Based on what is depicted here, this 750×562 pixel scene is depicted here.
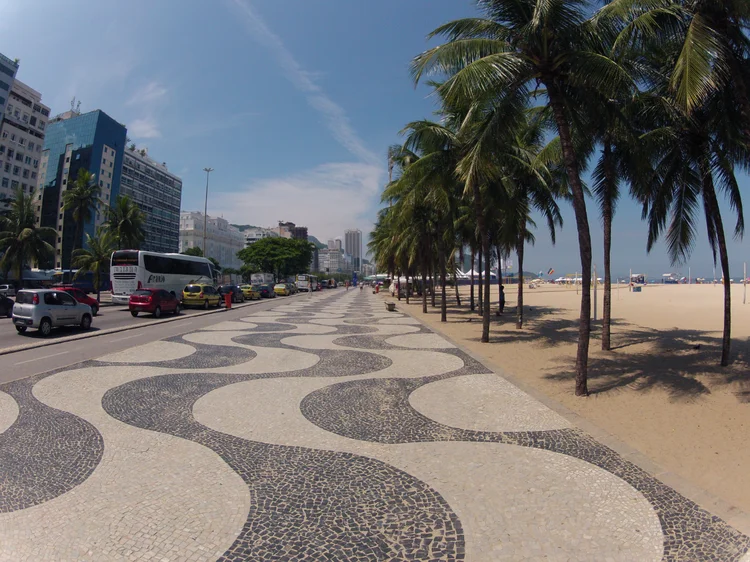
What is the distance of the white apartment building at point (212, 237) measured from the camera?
129750mm

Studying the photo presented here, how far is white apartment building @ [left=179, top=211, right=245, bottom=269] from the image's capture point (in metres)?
130

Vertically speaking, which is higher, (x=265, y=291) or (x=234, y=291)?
(x=234, y=291)

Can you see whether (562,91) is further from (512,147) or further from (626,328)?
(626,328)

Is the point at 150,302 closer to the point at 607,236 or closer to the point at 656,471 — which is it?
the point at 607,236

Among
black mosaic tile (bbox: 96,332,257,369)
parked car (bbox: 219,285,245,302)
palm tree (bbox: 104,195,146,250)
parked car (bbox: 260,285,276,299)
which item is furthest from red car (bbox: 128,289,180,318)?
palm tree (bbox: 104,195,146,250)

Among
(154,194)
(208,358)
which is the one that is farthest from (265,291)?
(154,194)

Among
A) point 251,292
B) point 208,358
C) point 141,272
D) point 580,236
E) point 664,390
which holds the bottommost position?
point 208,358

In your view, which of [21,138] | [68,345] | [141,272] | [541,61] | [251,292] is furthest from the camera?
[21,138]

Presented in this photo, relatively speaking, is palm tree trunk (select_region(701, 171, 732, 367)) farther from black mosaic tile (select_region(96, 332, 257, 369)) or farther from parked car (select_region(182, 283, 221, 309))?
parked car (select_region(182, 283, 221, 309))

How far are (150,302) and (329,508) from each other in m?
20.6

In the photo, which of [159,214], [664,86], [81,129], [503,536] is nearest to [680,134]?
[664,86]

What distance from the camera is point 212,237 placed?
132 meters

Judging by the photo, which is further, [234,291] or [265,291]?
[265,291]

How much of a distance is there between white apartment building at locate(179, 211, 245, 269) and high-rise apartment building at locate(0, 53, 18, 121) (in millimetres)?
58419
